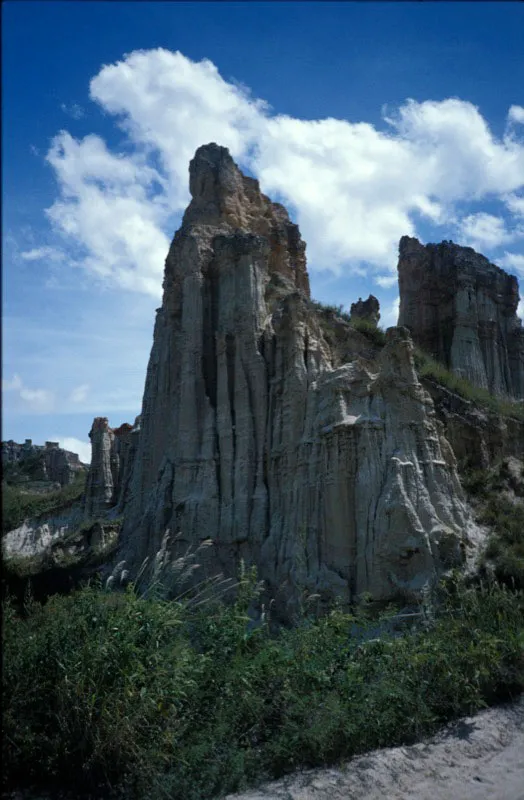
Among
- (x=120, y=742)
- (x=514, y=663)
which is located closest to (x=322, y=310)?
(x=514, y=663)

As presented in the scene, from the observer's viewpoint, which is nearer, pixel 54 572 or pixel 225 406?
pixel 225 406

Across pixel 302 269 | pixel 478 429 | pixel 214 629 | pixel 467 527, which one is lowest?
pixel 214 629

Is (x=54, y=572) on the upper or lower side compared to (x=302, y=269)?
lower

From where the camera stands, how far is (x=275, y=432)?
2195 centimetres

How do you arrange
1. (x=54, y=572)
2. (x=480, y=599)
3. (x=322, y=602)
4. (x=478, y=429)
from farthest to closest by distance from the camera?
(x=54, y=572) < (x=478, y=429) < (x=322, y=602) < (x=480, y=599)

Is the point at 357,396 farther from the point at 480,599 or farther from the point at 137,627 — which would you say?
the point at 137,627

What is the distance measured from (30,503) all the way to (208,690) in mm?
44505

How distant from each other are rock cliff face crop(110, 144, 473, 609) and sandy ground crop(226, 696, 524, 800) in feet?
16.4

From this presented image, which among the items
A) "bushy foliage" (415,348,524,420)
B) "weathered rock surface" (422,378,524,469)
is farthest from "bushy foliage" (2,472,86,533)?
"weathered rock surface" (422,378,524,469)

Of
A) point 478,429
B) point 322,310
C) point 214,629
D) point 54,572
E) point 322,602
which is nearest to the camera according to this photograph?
point 214,629

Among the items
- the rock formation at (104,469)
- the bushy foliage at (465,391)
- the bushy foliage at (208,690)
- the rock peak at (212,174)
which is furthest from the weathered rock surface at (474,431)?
the rock formation at (104,469)

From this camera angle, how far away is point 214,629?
36.5ft

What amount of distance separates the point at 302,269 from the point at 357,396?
38.4 feet

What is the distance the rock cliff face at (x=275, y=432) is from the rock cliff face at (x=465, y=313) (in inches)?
248
